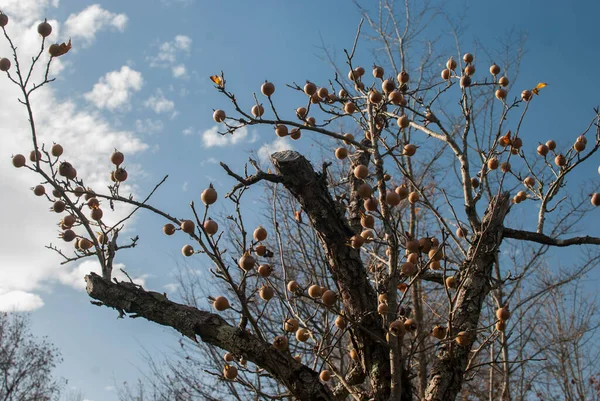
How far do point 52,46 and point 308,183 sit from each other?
1.22 metres

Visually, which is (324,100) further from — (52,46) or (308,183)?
(52,46)

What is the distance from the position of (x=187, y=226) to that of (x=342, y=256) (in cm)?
74

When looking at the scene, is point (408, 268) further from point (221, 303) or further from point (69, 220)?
point (69, 220)

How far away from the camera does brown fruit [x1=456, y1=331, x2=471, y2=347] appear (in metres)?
1.95

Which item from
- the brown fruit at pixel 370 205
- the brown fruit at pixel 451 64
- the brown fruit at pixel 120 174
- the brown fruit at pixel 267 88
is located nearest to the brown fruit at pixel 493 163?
the brown fruit at pixel 451 64

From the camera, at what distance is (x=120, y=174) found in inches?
80.7

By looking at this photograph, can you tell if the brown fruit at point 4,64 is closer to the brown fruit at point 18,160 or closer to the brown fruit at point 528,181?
the brown fruit at point 18,160

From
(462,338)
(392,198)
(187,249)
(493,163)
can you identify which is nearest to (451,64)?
(493,163)

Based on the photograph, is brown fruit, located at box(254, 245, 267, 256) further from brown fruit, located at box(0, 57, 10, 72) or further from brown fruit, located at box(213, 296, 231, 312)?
brown fruit, located at box(0, 57, 10, 72)

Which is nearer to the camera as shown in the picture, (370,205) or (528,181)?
(370,205)

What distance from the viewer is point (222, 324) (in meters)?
1.99

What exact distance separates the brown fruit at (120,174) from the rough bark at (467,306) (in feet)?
4.97

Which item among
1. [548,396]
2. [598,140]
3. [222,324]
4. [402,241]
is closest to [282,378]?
[222,324]

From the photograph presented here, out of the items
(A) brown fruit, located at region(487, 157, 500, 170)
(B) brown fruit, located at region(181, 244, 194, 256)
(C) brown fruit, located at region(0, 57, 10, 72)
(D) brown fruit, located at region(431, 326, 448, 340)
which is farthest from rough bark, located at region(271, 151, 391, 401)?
(C) brown fruit, located at region(0, 57, 10, 72)
